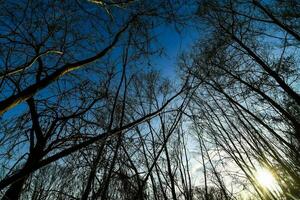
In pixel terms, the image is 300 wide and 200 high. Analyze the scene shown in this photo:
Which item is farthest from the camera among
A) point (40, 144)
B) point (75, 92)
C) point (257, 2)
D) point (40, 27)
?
point (257, 2)

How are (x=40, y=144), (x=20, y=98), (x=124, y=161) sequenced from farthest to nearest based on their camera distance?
(x=40, y=144)
(x=124, y=161)
(x=20, y=98)

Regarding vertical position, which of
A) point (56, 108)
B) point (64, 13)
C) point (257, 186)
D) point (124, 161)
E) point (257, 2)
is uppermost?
point (257, 2)

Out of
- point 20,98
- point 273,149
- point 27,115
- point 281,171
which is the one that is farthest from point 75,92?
point 281,171

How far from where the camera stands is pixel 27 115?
352cm

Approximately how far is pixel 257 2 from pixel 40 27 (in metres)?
6.48

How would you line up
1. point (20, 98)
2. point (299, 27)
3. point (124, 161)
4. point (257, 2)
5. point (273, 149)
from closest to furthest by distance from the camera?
point (20, 98)
point (124, 161)
point (273, 149)
point (299, 27)
point (257, 2)

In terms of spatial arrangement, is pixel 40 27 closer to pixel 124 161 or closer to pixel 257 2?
pixel 124 161

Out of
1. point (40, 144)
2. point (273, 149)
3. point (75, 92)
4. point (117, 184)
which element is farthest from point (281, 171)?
point (40, 144)

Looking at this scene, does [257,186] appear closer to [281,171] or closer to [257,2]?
[281,171]

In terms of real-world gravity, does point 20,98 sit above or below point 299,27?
below

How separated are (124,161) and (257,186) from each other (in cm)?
382

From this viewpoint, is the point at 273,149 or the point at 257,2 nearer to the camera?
Result: the point at 273,149

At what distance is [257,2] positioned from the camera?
6.69 metres

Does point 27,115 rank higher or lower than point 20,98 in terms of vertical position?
higher
